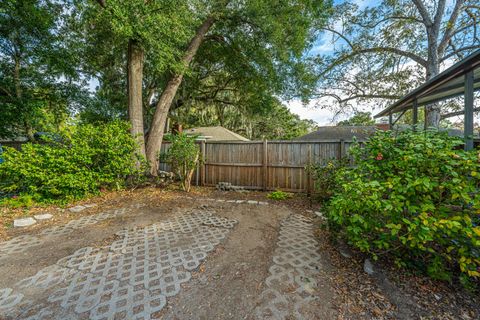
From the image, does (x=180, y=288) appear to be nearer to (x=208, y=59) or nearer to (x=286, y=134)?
(x=208, y=59)

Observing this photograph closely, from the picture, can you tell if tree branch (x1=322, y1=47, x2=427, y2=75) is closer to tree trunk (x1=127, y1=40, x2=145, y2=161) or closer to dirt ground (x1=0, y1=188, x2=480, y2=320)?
tree trunk (x1=127, y1=40, x2=145, y2=161)

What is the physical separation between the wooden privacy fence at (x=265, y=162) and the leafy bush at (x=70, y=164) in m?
2.43

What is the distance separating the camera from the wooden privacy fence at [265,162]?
5.38 metres

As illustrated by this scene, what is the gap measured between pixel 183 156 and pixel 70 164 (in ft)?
7.95

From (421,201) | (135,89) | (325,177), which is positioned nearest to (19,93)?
(135,89)

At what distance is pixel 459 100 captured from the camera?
7.70 metres

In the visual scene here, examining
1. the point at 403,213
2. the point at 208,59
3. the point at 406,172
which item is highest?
the point at 208,59

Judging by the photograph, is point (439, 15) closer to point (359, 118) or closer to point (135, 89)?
point (359, 118)

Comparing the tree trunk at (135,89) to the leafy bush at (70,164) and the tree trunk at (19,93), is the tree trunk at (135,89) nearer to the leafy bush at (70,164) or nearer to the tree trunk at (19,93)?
the leafy bush at (70,164)

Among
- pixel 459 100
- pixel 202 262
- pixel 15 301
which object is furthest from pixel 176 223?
pixel 459 100

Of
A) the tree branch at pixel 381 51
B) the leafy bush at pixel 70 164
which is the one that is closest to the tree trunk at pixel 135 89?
the leafy bush at pixel 70 164

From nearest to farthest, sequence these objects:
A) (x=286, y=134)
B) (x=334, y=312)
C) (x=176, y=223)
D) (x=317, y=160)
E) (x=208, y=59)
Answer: (x=334, y=312) < (x=176, y=223) < (x=317, y=160) < (x=208, y=59) < (x=286, y=134)

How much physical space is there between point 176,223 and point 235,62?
7.05 meters

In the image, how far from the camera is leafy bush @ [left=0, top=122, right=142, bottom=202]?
3.93 m
